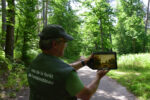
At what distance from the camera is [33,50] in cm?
1199

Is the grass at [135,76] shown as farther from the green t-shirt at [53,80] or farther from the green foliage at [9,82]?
the green foliage at [9,82]

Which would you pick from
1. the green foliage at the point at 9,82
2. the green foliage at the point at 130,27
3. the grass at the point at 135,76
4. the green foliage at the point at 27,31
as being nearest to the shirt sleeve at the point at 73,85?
the green foliage at the point at 9,82

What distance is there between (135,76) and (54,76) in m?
8.59

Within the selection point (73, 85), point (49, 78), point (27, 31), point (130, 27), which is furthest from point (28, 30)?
point (130, 27)

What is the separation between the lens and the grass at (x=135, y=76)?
20.2 feet

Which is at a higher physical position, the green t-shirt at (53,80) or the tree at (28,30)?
the tree at (28,30)

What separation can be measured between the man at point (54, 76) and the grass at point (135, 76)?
498 centimetres

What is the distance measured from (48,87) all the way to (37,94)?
0.79 feet

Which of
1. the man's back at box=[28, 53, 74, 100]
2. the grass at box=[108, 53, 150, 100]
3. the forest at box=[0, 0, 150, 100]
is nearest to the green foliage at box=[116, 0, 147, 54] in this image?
the forest at box=[0, 0, 150, 100]

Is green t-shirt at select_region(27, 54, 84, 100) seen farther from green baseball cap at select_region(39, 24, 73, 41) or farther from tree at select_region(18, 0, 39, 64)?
tree at select_region(18, 0, 39, 64)

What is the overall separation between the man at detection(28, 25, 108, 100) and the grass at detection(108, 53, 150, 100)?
4982 millimetres

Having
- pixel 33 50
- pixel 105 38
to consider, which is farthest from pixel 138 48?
pixel 33 50

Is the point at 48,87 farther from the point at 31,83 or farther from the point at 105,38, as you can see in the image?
the point at 105,38

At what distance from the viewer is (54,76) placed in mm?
1450
